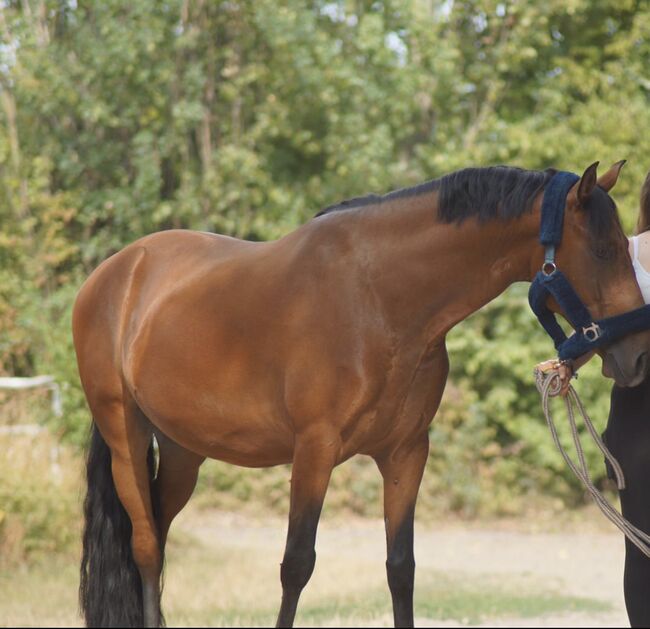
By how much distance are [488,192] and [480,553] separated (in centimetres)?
613

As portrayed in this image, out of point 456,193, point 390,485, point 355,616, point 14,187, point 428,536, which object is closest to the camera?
point 456,193

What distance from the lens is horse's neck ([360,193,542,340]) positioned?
2.89m

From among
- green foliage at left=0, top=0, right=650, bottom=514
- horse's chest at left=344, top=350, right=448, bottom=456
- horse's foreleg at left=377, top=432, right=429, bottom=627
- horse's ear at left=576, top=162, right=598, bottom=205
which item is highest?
horse's ear at left=576, top=162, right=598, bottom=205

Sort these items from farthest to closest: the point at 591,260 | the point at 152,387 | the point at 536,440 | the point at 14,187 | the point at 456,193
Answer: the point at 14,187
the point at 536,440
the point at 152,387
the point at 456,193
the point at 591,260

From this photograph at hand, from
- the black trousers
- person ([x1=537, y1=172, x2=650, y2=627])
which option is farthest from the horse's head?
the black trousers

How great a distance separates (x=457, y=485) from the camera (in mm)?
9727

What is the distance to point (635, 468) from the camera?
10.9 feet

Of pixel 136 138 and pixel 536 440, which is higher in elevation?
pixel 136 138

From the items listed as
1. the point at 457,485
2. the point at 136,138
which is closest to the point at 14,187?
the point at 136,138

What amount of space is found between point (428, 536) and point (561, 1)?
564cm

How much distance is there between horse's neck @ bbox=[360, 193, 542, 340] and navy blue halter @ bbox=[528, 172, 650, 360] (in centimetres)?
9

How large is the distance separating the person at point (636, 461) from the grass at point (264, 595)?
2405 millimetres

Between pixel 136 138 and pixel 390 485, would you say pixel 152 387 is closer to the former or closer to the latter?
pixel 390 485

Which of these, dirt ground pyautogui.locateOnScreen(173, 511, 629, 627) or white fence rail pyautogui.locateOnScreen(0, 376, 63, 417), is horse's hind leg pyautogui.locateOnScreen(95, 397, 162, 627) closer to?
dirt ground pyautogui.locateOnScreen(173, 511, 629, 627)
